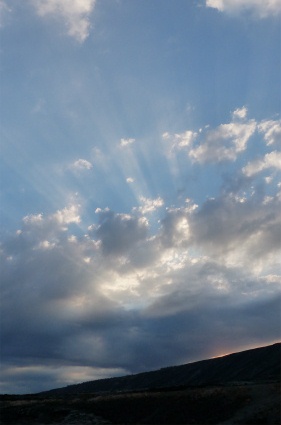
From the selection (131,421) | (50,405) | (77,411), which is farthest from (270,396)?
(50,405)

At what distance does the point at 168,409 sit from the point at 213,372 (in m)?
81.5

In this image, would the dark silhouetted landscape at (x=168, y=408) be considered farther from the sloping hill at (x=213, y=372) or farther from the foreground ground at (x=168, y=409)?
the sloping hill at (x=213, y=372)

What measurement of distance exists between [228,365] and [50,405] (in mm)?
75548

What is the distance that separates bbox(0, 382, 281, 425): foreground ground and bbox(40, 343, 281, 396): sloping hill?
37.3 m

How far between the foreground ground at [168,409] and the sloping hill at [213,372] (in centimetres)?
3733

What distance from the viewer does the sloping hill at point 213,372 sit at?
348ft

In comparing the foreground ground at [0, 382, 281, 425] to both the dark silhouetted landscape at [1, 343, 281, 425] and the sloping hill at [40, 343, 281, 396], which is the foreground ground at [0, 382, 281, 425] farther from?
the sloping hill at [40, 343, 281, 396]

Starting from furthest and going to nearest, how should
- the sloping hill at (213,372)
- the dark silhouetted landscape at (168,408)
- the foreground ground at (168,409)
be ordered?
the sloping hill at (213,372), the dark silhouetted landscape at (168,408), the foreground ground at (168,409)

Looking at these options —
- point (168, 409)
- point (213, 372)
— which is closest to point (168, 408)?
point (168, 409)

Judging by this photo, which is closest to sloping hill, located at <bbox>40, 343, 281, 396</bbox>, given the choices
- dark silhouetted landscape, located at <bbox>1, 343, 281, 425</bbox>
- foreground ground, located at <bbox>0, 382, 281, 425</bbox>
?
dark silhouetted landscape, located at <bbox>1, 343, 281, 425</bbox>

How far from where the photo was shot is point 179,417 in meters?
48.3

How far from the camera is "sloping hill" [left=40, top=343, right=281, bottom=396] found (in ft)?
348

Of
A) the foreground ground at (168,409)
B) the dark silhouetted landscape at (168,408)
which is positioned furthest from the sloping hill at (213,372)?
the foreground ground at (168,409)

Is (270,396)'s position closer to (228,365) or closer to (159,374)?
(228,365)
